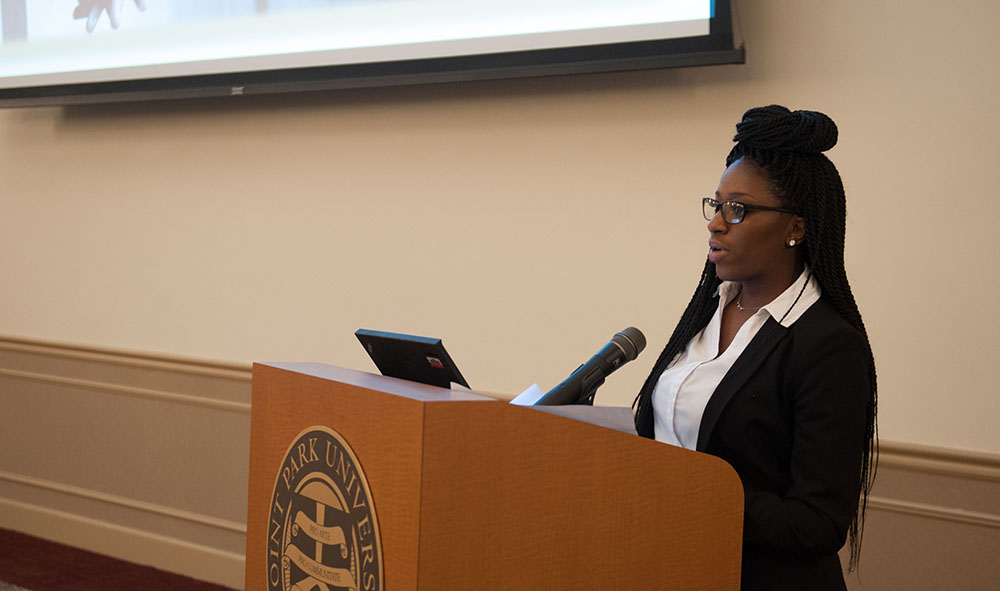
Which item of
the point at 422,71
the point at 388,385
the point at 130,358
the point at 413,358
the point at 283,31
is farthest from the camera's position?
the point at 130,358

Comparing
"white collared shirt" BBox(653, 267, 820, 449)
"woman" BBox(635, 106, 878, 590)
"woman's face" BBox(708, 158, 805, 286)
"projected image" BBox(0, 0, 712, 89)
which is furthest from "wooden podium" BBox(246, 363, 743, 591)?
"projected image" BBox(0, 0, 712, 89)

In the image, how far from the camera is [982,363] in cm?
242

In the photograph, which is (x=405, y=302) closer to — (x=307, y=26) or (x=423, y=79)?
(x=423, y=79)

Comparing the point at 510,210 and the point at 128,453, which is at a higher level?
the point at 510,210

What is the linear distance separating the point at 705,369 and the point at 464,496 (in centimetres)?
65

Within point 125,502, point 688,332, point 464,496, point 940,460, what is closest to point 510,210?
point 688,332

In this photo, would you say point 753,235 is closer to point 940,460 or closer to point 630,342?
point 630,342

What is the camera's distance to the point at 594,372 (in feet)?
4.79

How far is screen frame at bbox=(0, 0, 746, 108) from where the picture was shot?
2.59 m

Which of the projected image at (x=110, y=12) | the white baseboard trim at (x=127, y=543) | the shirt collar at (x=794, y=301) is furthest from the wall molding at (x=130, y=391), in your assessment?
the shirt collar at (x=794, y=301)

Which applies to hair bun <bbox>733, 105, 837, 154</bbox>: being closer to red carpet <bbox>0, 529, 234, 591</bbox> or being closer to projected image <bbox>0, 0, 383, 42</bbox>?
projected image <bbox>0, 0, 383, 42</bbox>

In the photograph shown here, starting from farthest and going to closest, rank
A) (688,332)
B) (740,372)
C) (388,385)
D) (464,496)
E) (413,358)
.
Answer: (688,332) < (740,372) < (413,358) < (388,385) < (464,496)

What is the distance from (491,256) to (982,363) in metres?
1.52

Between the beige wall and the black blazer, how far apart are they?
114 centimetres
